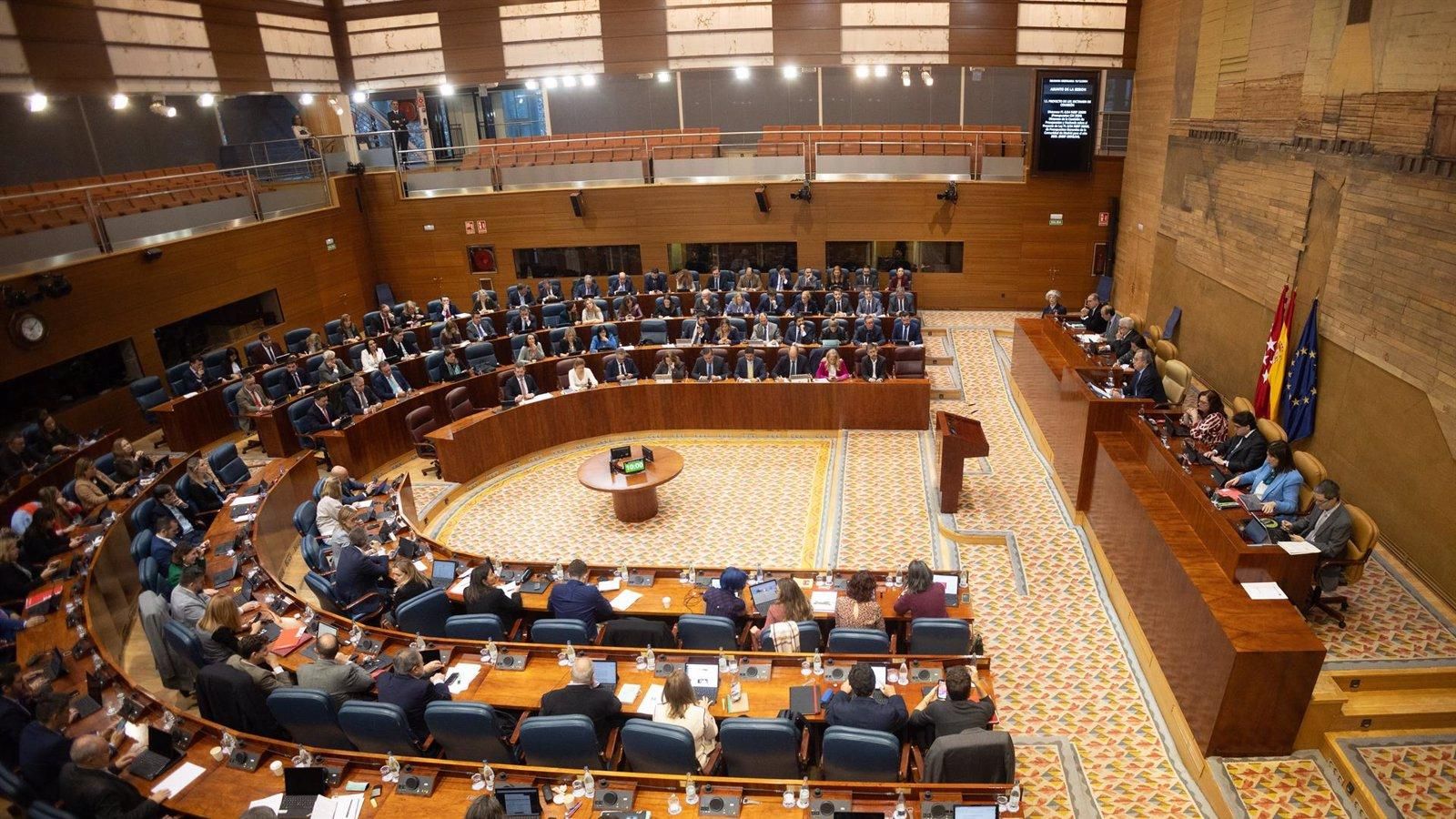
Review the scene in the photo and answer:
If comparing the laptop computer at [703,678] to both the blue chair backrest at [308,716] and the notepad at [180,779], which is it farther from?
the notepad at [180,779]

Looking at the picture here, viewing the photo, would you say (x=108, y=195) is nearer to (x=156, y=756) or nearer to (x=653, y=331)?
(x=653, y=331)

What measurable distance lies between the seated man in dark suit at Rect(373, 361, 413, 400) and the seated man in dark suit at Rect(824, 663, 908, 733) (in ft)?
29.6

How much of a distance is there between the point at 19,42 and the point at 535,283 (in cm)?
933

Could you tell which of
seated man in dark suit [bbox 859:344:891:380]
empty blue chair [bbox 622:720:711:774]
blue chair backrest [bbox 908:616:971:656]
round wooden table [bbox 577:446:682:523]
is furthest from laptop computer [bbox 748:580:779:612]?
seated man in dark suit [bbox 859:344:891:380]

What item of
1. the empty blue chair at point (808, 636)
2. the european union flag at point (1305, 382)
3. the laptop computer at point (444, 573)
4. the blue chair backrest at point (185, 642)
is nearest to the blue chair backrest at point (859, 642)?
the empty blue chair at point (808, 636)

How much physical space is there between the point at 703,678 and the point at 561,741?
3.54ft

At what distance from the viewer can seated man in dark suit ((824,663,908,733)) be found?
465 centimetres

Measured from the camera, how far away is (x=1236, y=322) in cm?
1023

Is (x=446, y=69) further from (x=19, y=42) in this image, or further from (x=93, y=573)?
(x=93, y=573)

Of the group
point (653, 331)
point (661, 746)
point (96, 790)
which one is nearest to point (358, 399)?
point (653, 331)

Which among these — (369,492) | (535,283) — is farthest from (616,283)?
(369,492)

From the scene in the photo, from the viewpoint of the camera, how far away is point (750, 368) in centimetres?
1176

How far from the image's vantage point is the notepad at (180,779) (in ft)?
15.1

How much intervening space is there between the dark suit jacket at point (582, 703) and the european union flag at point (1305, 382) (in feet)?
25.8
